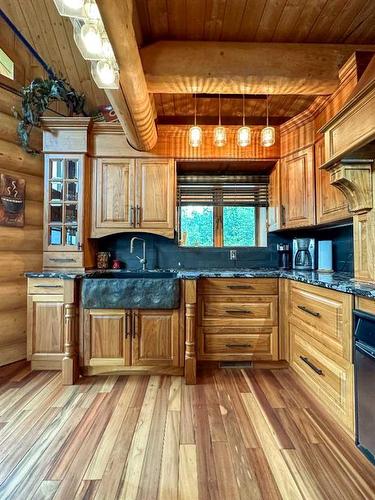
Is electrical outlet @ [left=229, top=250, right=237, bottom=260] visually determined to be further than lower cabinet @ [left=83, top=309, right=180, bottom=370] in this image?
Yes

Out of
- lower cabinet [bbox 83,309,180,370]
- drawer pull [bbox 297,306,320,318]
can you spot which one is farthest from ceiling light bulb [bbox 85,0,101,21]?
drawer pull [bbox 297,306,320,318]

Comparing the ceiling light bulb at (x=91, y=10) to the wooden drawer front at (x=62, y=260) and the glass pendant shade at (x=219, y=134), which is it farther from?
the wooden drawer front at (x=62, y=260)

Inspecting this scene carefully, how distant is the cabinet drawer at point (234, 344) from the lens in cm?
240

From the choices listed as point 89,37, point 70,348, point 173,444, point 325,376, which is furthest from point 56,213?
point 325,376

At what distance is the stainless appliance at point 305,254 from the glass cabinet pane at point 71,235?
2.34 meters

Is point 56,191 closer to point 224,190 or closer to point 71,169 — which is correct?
point 71,169

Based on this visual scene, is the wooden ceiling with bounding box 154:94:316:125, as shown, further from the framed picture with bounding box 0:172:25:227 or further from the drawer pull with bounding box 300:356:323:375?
the drawer pull with bounding box 300:356:323:375

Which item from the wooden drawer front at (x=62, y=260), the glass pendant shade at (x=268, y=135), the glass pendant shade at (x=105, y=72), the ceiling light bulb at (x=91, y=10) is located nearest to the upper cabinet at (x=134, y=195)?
the wooden drawer front at (x=62, y=260)

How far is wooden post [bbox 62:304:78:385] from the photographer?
7.22 feet

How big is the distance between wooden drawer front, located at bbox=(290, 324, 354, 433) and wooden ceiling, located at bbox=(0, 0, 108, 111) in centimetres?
340

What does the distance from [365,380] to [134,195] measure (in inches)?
94.3

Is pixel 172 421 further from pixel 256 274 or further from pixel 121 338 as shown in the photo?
pixel 256 274

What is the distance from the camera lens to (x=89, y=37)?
1.37 meters

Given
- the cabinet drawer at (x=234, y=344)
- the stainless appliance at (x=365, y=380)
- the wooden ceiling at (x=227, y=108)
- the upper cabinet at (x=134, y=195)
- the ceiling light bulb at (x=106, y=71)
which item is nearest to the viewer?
the stainless appliance at (x=365, y=380)
